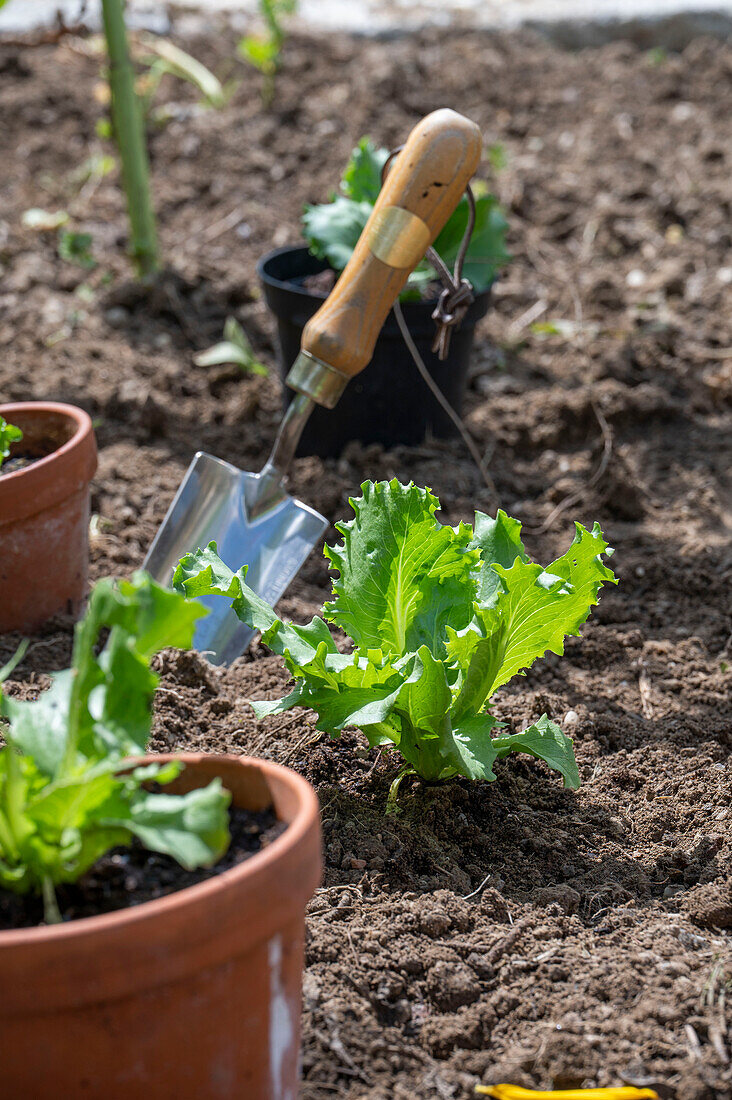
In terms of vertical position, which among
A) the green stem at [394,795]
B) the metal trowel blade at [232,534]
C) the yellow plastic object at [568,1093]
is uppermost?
the metal trowel blade at [232,534]

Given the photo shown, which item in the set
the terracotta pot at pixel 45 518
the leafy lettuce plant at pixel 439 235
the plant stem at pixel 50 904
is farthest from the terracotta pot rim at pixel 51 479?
the plant stem at pixel 50 904

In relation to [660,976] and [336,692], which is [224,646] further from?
[660,976]

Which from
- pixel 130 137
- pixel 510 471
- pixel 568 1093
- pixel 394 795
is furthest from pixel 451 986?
pixel 130 137

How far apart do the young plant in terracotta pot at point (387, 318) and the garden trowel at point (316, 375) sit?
Answer: 439mm

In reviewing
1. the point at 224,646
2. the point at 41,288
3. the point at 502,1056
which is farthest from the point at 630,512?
the point at 41,288

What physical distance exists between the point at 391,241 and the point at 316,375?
0.94 ft

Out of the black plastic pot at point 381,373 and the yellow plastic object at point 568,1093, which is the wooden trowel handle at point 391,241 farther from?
the yellow plastic object at point 568,1093

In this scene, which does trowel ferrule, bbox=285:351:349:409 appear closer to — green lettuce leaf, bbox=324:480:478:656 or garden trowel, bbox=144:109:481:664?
garden trowel, bbox=144:109:481:664

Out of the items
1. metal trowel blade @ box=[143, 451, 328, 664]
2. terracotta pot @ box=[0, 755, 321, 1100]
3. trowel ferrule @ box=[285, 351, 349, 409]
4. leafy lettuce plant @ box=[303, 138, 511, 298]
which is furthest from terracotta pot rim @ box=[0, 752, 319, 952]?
leafy lettuce plant @ box=[303, 138, 511, 298]

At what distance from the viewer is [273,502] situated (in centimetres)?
212

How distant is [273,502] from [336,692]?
75cm

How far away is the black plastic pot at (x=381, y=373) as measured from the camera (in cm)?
245

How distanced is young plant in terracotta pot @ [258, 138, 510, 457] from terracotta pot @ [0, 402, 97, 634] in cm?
69

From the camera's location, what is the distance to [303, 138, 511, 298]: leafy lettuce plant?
8.07 feet
